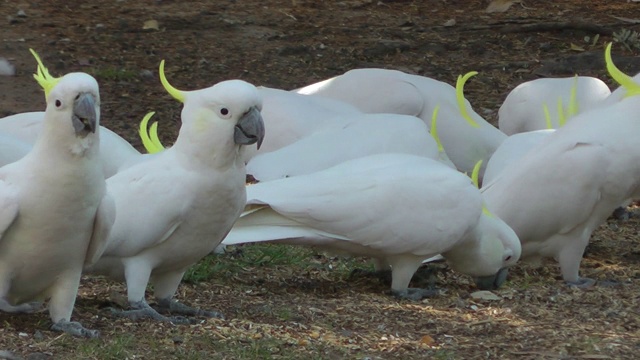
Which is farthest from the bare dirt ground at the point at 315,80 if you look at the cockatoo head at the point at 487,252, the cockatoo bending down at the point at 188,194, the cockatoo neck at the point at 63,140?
the cockatoo neck at the point at 63,140

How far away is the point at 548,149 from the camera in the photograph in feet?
16.1

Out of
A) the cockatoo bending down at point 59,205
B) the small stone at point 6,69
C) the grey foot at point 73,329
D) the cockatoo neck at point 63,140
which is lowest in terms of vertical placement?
the small stone at point 6,69

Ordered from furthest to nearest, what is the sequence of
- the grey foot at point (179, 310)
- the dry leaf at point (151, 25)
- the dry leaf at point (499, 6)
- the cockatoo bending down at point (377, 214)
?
the dry leaf at point (499, 6) < the dry leaf at point (151, 25) < the cockatoo bending down at point (377, 214) < the grey foot at point (179, 310)

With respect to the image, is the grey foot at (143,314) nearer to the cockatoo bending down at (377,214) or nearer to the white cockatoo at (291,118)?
the cockatoo bending down at (377,214)

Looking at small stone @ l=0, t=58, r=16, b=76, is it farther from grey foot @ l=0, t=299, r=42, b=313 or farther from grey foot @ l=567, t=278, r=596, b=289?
grey foot @ l=567, t=278, r=596, b=289

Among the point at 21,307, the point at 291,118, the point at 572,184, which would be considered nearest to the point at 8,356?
the point at 21,307

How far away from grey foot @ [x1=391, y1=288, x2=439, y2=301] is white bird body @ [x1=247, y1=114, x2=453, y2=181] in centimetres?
102

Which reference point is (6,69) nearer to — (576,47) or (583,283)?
(576,47)

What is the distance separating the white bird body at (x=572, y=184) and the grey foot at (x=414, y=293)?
22.2 inches

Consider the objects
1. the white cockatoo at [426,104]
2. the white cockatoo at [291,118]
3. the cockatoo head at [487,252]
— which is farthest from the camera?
the white cockatoo at [426,104]

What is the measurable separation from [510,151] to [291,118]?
1132 mm

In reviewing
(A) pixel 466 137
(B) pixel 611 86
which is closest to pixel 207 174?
(A) pixel 466 137

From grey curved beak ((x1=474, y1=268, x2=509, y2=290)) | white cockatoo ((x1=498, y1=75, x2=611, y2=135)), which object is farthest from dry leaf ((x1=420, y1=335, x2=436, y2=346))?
white cockatoo ((x1=498, y1=75, x2=611, y2=135))

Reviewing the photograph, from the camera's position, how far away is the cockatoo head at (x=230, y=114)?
3.64 m
